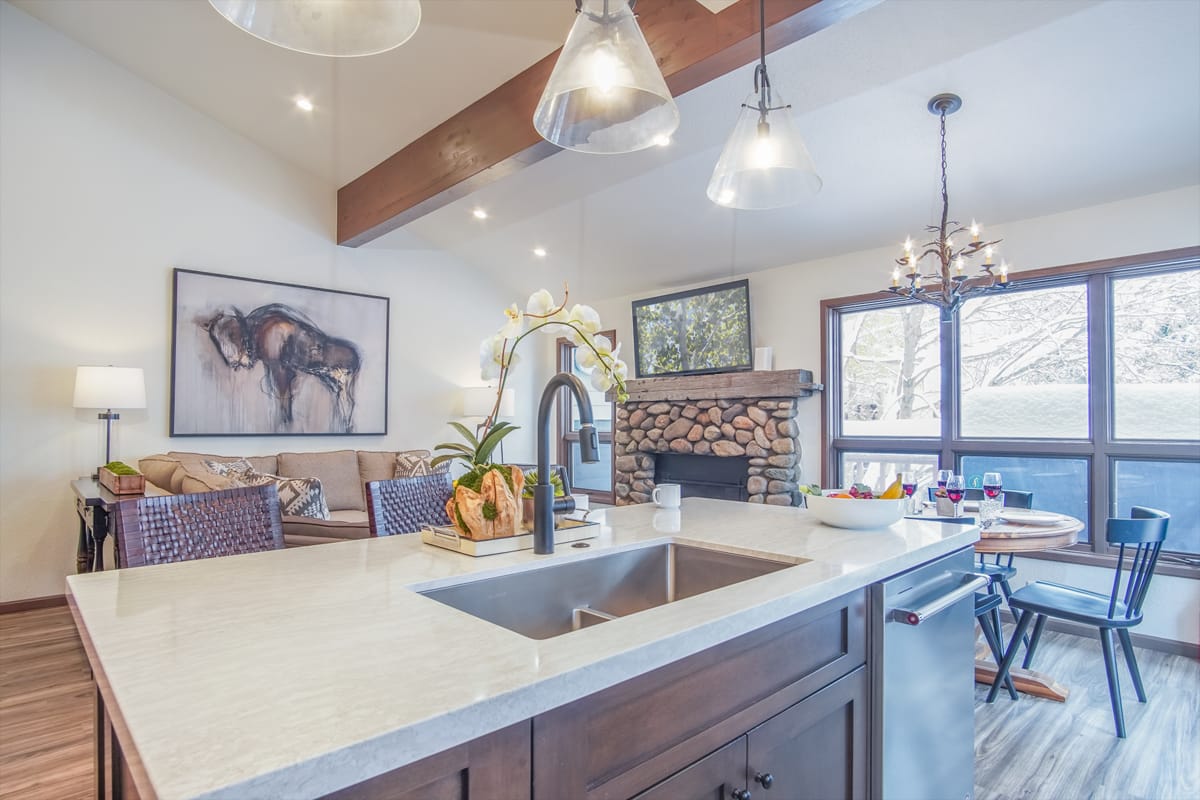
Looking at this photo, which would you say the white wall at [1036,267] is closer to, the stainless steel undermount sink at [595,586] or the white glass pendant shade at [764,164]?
the white glass pendant shade at [764,164]

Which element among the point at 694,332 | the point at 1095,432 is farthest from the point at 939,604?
the point at 694,332

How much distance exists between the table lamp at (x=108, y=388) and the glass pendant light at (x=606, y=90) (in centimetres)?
375

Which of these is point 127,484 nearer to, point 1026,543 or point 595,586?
point 595,586

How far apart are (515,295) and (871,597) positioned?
5.72 meters

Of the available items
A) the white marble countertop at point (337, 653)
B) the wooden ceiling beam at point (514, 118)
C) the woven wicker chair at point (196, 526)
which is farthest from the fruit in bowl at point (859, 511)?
the wooden ceiling beam at point (514, 118)

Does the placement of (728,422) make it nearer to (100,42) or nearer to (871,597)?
(871,597)

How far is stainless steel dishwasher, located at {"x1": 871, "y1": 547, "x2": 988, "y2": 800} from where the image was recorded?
1313 millimetres

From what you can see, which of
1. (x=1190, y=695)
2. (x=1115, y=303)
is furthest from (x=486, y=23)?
(x=1190, y=695)

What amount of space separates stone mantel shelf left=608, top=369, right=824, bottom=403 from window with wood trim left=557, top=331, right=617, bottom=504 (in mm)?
661

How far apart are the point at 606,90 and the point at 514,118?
2493mm

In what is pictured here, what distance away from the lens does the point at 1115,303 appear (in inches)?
142

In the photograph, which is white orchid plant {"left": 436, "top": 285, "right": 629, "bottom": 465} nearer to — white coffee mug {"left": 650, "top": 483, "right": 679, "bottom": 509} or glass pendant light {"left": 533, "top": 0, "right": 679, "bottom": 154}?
glass pendant light {"left": 533, "top": 0, "right": 679, "bottom": 154}

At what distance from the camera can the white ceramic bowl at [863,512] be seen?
1.64m

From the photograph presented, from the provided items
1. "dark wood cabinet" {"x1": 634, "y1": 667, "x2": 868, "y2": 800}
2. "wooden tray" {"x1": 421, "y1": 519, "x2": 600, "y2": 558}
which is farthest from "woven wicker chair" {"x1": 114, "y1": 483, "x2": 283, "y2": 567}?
"dark wood cabinet" {"x1": 634, "y1": 667, "x2": 868, "y2": 800}
